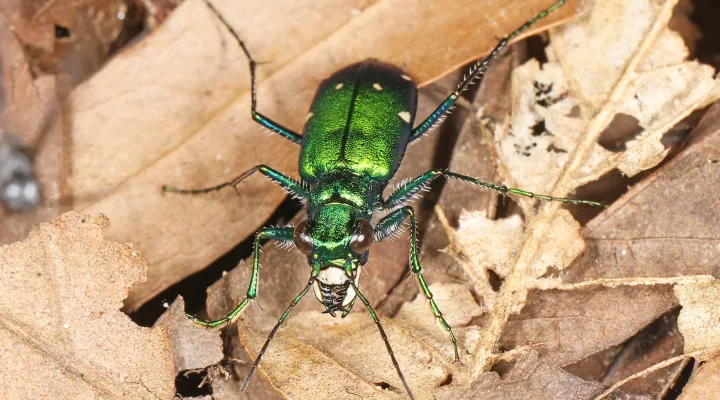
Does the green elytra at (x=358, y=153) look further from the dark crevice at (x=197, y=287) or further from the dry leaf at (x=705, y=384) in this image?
the dry leaf at (x=705, y=384)

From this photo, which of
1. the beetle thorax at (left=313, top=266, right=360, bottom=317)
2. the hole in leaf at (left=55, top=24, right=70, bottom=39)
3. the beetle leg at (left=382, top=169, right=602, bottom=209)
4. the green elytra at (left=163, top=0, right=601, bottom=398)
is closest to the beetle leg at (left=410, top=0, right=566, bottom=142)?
the green elytra at (left=163, top=0, right=601, bottom=398)

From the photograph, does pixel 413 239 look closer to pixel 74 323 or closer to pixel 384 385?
pixel 384 385

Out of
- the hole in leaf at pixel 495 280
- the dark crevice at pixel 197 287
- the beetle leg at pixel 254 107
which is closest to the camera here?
the hole in leaf at pixel 495 280

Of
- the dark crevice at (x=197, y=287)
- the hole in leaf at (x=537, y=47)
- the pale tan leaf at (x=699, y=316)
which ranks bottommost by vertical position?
the dark crevice at (x=197, y=287)

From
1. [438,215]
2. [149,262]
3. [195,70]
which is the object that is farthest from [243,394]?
[195,70]

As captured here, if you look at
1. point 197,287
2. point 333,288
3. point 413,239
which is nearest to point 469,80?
point 413,239

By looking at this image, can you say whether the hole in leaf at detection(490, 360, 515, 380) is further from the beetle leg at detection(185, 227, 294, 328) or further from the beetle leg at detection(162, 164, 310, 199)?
the beetle leg at detection(162, 164, 310, 199)

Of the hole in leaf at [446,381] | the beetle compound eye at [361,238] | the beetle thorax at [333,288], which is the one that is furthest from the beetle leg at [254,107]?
the hole in leaf at [446,381]
